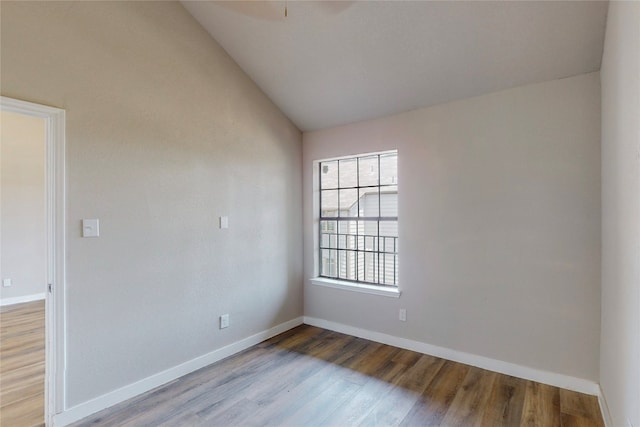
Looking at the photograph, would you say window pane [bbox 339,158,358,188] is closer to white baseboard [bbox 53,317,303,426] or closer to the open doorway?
white baseboard [bbox 53,317,303,426]

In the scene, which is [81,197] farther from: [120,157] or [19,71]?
[19,71]

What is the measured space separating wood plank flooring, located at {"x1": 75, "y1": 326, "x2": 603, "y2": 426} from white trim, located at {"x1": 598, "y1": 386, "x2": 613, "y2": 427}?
4 centimetres

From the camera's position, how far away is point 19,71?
1861 millimetres

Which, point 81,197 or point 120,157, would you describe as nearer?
point 81,197

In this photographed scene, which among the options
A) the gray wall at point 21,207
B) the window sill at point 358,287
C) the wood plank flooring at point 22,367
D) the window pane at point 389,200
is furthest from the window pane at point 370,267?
the gray wall at point 21,207

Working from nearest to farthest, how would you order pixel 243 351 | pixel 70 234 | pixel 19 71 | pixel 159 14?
pixel 19 71, pixel 70 234, pixel 159 14, pixel 243 351

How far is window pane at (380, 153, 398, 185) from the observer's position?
11.0 feet

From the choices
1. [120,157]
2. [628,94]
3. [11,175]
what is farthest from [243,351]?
[11,175]

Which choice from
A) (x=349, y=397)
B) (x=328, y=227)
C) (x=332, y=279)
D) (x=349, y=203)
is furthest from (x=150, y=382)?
(x=349, y=203)

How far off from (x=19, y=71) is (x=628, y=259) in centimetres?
351

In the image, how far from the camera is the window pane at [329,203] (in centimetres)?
386

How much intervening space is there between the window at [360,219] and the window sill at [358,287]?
9 cm

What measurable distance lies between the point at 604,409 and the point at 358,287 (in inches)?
82.9

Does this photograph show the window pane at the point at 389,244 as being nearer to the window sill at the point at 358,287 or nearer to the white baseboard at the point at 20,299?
the window sill at the point at 358,287
